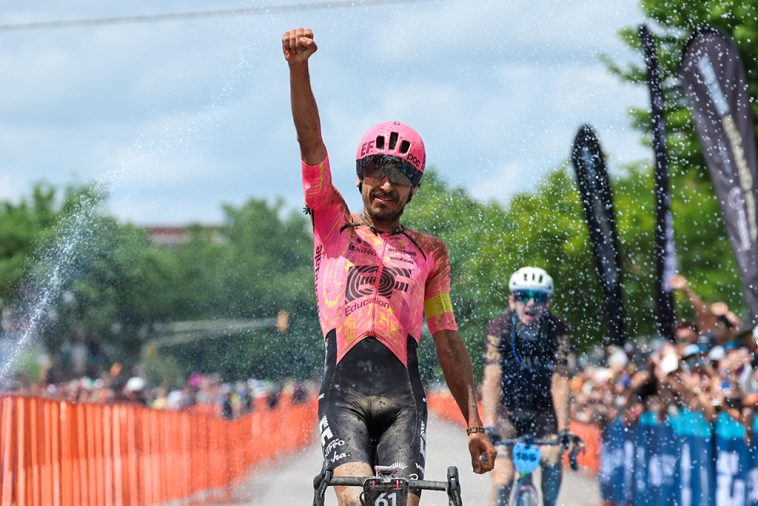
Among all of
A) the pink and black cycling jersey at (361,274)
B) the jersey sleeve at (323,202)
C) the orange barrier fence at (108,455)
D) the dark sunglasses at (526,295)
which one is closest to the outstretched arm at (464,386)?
the pink and black cycling jersey at (361,274)

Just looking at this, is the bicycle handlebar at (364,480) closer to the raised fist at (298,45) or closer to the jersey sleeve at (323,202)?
the jersey sleeve at (323,202)

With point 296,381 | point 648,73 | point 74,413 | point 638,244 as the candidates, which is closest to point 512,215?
point 648,73

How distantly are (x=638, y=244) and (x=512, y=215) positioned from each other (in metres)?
14.3

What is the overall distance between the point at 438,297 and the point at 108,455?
7706mm

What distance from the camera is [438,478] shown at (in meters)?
15.3

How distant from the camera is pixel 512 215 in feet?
64.4

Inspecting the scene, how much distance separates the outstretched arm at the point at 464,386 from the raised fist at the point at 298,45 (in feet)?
4.78

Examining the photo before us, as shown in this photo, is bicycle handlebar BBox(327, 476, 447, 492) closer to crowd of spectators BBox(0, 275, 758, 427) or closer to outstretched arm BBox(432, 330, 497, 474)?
outstretched arm BBox(432, 330, 497, 474)

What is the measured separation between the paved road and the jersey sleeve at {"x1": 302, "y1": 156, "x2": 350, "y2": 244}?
26.3 feet

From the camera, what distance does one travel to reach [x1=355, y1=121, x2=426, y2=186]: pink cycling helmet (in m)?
5.93

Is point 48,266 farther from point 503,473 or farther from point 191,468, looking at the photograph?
point 503,473

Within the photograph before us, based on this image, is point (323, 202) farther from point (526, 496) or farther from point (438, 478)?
point (438, 478)

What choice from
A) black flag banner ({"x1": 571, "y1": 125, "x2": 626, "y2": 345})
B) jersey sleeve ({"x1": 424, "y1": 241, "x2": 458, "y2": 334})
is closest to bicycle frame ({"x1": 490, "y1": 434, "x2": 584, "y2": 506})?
jersey sleeve ({"x1": 424, "y1": 241, "x2": 458, "y2": 334})

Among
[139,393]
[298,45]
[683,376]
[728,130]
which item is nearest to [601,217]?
[728,130]
